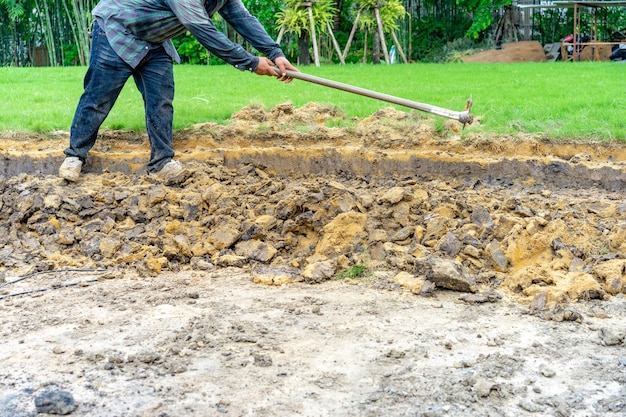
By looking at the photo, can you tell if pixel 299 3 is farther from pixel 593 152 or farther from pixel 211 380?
pixel 211 380

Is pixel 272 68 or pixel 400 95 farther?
pixel 400 95

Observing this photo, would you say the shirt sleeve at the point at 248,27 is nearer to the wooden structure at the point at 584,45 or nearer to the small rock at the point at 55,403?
the small rock at the point at 55,403

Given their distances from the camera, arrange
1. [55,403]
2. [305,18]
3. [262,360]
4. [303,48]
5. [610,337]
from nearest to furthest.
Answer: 1. [55,403]
2. [262,360]
3. [610,337]
4. [305,18]
5. [303,48]

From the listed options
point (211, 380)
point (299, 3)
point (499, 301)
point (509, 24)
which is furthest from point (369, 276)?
point (509, 24)

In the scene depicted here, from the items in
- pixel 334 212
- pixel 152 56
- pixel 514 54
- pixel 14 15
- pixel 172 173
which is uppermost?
pixel 14 15

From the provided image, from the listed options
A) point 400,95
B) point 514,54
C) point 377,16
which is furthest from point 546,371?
point 514,54

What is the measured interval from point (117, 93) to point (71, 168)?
0.70m

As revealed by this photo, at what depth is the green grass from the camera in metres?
6.61

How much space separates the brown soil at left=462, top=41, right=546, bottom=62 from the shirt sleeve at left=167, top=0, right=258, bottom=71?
1344cm

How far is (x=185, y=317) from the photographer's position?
13.0ft

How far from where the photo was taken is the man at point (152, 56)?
17.6ft

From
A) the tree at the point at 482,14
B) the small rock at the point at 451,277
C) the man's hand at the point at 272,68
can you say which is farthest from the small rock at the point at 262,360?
the tree at the point at 482,14

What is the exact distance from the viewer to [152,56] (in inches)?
235

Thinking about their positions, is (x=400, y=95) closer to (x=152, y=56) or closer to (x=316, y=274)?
(x=152, y=56)
